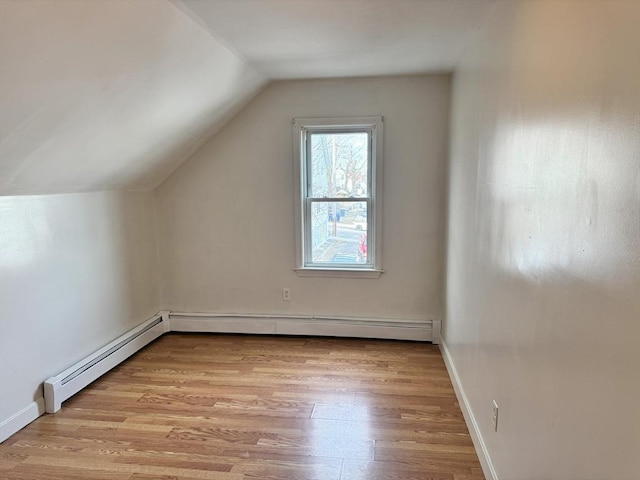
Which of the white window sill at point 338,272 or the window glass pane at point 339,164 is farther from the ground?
the window glass pane at point 339,164

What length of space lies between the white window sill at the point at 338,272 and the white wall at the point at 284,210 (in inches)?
2.0

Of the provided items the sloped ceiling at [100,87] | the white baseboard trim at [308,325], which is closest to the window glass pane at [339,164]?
the sloped ceiling at [100,87]

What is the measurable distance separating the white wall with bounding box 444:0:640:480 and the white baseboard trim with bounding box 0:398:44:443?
247cm

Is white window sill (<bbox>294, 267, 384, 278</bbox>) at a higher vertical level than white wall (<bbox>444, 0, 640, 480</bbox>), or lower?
lower

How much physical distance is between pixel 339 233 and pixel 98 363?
2.09 metres

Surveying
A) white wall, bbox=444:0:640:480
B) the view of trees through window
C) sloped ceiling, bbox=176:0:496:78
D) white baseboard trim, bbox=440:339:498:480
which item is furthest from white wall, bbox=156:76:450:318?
white wall, bbox=444:0:640:480

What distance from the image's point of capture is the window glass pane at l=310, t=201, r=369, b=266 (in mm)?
3652

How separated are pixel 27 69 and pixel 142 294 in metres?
2.36

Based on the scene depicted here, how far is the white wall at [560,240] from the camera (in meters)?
0.88

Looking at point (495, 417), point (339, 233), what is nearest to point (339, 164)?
point (339, 233)

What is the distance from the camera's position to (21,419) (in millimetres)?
2357

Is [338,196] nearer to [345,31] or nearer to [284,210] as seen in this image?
[284,210]

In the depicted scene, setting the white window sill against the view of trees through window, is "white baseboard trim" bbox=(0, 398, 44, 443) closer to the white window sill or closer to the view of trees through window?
the white window sill

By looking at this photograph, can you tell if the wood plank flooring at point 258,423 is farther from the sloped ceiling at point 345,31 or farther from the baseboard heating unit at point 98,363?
the sloped ceiling at point 345,31
